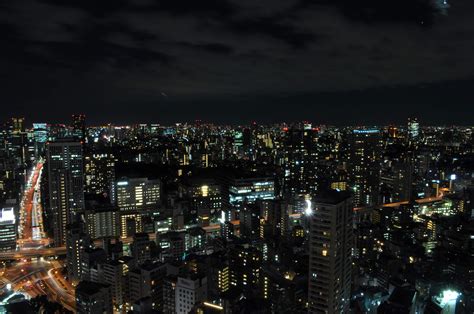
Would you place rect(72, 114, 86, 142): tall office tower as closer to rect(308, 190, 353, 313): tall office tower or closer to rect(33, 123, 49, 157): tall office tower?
rect(33, 123, 49, 157): tall office tower

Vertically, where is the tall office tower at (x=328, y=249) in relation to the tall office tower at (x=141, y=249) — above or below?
above

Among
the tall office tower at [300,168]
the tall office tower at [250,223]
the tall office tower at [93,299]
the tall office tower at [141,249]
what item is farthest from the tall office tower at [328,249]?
the tall office tower at [300,168]

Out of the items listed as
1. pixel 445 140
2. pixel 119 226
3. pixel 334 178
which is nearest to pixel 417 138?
pixel 445 140

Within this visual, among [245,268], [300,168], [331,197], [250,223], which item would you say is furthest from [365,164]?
[331,197]

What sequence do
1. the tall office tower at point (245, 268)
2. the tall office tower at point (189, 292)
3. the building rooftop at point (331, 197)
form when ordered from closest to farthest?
the building rooftop at point (331, 197)
the tall office tower at point (189, 292)
the tall office tower at point (245, 268)

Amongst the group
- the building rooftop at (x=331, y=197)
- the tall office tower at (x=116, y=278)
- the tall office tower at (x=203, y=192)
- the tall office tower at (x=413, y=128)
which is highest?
the tall office tower at (x=413, y=128)

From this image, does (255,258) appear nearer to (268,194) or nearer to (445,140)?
(268,194)

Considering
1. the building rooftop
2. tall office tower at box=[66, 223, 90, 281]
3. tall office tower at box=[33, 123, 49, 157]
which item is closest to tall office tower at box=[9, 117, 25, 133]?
tall office tower at box=[33, 123, 49, 157]

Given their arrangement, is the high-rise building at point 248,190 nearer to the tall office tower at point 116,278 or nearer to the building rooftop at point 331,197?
the tall office tower at point 116,278
